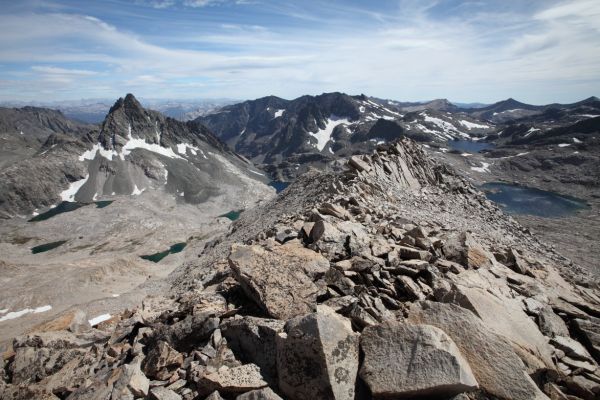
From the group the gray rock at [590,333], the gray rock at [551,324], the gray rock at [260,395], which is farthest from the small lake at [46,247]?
the gray rock at [590,333]

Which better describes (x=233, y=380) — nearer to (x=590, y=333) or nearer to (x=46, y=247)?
(x=590, y=333)

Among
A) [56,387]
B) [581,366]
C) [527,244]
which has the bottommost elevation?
[527,244]

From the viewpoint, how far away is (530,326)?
473 inches

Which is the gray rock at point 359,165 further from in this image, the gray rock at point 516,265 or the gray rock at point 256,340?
the gray rock at point 256,340

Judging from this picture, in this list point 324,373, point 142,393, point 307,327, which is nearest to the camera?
point 324,373

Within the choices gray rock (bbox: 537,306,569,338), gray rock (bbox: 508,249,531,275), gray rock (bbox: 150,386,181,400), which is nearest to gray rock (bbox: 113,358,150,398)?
gray rock (bbox: 150,386,181,400)

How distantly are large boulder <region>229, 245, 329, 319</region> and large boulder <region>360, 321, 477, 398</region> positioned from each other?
124 inches

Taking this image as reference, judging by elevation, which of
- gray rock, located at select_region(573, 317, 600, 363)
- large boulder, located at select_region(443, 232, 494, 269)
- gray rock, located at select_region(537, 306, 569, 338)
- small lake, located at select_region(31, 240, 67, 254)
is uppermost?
large boulder, located at select_region(443, 232, 494, 269)

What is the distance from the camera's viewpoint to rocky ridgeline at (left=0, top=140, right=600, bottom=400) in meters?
8.91

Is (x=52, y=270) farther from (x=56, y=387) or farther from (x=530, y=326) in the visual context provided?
(x=530, y=326)

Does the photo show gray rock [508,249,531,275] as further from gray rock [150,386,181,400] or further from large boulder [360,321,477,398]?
gray rock [150,386,181,400]

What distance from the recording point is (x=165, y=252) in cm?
13400

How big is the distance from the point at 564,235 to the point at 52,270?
16279 cm

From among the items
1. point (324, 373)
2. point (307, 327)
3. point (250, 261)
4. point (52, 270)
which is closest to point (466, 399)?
point (324, 373)
